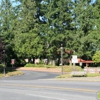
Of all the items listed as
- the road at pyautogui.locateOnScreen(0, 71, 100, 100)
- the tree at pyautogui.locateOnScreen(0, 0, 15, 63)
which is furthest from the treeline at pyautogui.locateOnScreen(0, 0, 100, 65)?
the road at pyautogui.locateOnScreen(0, 71, 100, 100)

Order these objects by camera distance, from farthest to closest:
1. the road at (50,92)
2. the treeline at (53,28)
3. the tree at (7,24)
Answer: the tree at (7,24) → the treeline at (53,28) → the road at (50,92)

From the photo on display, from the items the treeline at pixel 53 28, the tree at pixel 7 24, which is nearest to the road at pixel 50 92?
the treeline at pixel 53 28

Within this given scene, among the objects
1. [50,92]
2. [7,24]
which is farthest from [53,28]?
[50,92]

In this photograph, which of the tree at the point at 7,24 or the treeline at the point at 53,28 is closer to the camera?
the treeline at the point at 53,28

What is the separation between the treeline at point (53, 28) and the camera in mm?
69750

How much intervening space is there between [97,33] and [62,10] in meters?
14.6

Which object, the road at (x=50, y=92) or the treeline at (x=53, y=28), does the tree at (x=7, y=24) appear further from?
the road at (x=50, y=92)

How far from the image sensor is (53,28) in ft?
235

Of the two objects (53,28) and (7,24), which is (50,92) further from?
(7,24)

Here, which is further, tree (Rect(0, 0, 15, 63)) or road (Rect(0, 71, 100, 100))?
tree (Rect(0, 0, 15, 63))

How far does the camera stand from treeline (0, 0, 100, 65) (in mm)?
69750

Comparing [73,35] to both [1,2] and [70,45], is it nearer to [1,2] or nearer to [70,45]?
[70,45]

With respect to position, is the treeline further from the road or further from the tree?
the road

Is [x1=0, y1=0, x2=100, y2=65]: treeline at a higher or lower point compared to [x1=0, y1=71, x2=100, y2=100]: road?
higher
